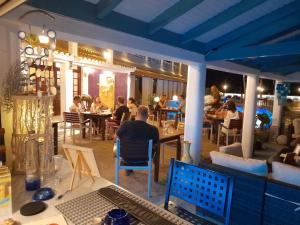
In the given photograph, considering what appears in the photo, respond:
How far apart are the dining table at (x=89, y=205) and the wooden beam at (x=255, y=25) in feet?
10.9

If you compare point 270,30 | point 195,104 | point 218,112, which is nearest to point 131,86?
point 218,112

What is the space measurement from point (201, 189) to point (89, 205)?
865mm

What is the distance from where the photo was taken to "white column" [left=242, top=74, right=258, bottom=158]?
231 inches

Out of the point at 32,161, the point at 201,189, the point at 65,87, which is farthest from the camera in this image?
the point at 65,87

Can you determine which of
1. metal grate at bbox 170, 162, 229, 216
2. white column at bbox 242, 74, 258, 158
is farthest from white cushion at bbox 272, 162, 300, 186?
white column at bbox 242, 74, 258, 158

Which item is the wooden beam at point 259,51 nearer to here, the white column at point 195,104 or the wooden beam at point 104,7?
the white column at point 195,104

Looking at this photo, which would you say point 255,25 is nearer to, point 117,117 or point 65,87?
point 117,117

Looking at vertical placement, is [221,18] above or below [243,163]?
above

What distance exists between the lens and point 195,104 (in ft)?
14.5

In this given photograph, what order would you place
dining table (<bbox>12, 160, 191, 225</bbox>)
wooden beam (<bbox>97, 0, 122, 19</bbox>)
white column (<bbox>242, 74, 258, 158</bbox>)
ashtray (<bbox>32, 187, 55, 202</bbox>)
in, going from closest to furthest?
dining table (<bbox>12, 160, 191, 225</bbox>) < ashtray (<bbox>32, 187, 55, 202</bbox>) < wooden beam (<bbox>97, 0, 122, 19</bbox>) < white column (<bbox>242, 74, 258, 158</bbox>)

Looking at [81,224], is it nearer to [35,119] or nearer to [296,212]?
[35,119]

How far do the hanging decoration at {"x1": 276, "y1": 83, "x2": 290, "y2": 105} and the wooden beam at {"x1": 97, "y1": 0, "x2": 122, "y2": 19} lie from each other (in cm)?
735

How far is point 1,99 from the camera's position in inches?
70.7

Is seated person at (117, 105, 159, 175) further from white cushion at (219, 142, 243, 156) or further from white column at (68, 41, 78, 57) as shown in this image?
white column at (68, 41, 78, 57)
